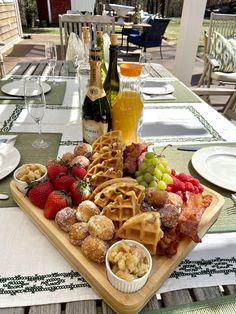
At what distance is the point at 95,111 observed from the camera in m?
0.90

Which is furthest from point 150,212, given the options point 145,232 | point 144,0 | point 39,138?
point 144,0

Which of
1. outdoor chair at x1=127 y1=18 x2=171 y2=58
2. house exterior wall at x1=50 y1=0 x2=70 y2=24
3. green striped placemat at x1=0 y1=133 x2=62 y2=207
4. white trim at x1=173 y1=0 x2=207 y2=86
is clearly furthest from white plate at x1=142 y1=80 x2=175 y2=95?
house exterior wall at x1=50 y1=0 x2=70 y2=24

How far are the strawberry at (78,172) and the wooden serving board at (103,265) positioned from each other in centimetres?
12

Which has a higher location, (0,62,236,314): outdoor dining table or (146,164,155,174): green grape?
(146,164,155,174): green grape

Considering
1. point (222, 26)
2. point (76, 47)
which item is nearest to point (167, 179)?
point (76, 47)

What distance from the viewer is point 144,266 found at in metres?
0.46

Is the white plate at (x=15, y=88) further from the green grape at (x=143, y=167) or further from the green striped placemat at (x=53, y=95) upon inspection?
the green grape at (x=143, y=167)

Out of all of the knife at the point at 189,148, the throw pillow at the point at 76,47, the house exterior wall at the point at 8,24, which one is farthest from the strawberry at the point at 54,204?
the house exterior wall at the point at 8,24

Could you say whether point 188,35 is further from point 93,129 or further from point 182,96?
point 93,129

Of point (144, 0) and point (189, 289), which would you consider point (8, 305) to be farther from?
point (144, 0)

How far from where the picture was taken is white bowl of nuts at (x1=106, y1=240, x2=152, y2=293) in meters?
0.45

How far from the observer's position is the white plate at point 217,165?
0.77 m

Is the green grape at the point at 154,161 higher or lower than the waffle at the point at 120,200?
higher

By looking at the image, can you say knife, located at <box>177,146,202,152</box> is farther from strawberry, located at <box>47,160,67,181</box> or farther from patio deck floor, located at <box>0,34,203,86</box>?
patio deck floor, located at <box>0,34,203,86</box>
